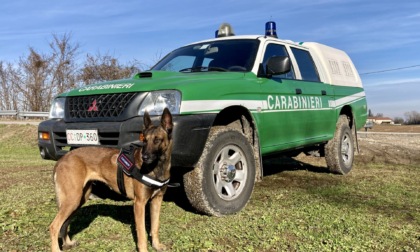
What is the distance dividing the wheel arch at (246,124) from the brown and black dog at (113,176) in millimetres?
1506

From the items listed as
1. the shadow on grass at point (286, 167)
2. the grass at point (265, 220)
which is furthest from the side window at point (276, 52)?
the shadow on grass at point (286, 167)

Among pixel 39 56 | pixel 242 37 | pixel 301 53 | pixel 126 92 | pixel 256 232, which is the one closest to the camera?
pixel 256 232

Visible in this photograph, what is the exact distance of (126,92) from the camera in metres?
3.68

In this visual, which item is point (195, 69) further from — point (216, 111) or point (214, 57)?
point (216, 111)

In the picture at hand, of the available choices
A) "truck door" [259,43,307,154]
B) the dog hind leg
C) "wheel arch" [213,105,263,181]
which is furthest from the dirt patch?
the dog hind leg

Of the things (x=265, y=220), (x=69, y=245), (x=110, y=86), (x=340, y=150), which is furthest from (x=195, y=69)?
(x=340, y=150)

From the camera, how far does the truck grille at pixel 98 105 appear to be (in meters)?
3.65

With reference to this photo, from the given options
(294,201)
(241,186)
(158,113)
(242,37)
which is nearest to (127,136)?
(158,113)

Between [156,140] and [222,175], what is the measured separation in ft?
4.58

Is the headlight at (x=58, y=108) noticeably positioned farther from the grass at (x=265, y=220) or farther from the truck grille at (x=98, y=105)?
the grass at (x=265, y=220)

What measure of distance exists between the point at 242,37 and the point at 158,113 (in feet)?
7.46

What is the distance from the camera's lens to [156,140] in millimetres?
2754

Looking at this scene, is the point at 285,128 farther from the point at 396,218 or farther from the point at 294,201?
the point at 396,218

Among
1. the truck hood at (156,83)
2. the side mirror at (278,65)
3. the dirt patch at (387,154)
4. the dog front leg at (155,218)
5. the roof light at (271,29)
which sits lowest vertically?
the dirt patch at (387,154)
